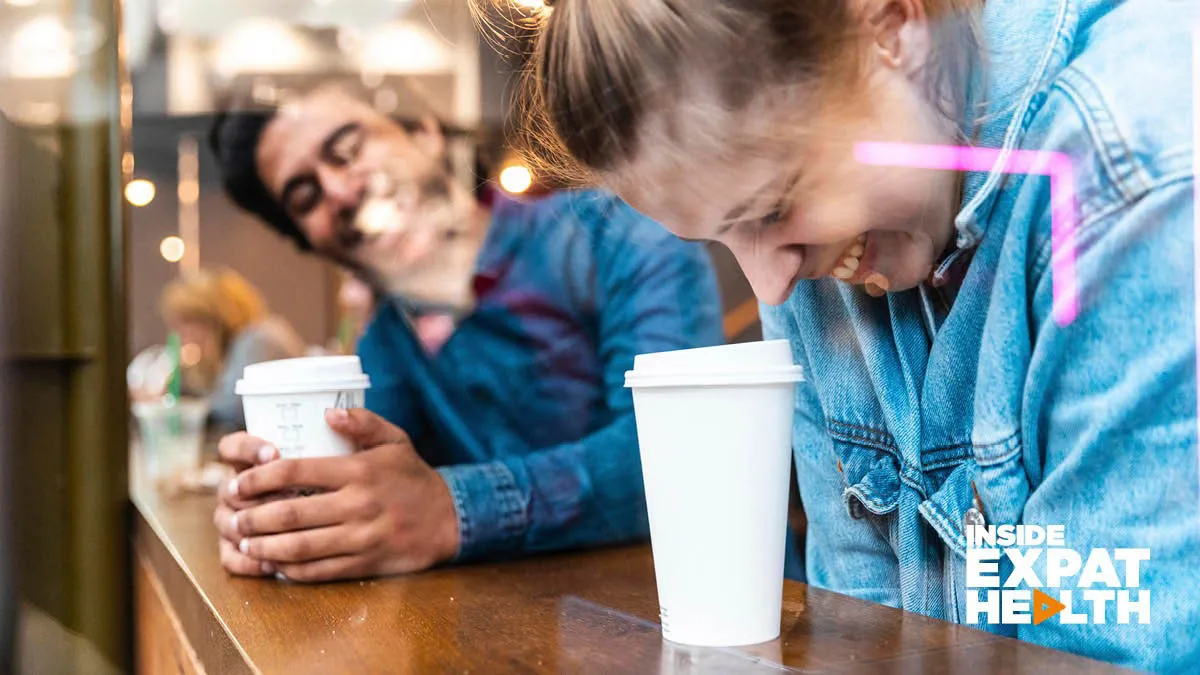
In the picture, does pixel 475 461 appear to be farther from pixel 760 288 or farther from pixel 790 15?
pixel 790 15

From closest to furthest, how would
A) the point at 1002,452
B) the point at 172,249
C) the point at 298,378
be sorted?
1. the point at 1002,452
2. the point at 298,378
3. the point at 172,249

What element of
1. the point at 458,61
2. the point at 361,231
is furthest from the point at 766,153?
the point at 361,231

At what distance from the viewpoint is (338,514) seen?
109cm

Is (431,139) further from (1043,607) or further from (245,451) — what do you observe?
→ (1043,607)

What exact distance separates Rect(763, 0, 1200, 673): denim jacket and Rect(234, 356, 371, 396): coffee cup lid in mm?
458

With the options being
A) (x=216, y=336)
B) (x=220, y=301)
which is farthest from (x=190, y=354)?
(x=220, y=301)

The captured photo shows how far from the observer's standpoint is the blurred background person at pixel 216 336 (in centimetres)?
221

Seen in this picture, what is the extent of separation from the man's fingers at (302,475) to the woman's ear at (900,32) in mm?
668

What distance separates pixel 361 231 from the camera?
82.5 inches

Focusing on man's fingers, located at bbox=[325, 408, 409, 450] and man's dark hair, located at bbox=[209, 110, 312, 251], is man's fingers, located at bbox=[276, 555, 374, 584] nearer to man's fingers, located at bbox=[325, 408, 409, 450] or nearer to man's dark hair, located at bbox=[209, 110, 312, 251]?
man's fingers, located at bbox=[325, 408, 409, 450]

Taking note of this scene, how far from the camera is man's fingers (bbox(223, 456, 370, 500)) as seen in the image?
1.08 metres

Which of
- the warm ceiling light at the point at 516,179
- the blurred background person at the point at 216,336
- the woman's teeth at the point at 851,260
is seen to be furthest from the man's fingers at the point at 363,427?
the blurred background person at the point at 216,336

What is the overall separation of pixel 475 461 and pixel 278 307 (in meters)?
1.70

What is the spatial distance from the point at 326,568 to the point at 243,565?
0.11 m
